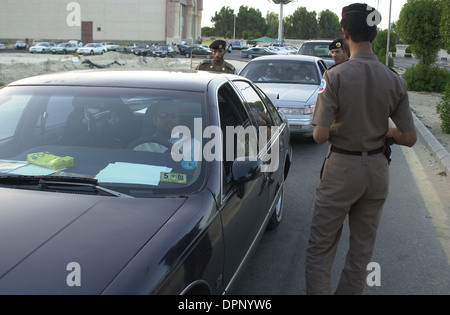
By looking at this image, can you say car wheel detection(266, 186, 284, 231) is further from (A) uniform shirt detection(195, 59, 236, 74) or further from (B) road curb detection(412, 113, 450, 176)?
(A) uniform shirt detection(195, 59, 236, 74)

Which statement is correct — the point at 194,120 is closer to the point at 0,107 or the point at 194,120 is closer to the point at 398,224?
the point at 0,107

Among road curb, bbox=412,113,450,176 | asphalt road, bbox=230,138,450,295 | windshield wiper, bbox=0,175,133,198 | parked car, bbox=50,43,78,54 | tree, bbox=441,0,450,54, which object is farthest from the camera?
parked car, bbox=50,43,78,54

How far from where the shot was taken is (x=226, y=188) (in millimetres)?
2744

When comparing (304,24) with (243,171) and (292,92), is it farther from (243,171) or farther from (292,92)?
(243,171)

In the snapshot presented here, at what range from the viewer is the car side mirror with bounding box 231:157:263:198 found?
277cm

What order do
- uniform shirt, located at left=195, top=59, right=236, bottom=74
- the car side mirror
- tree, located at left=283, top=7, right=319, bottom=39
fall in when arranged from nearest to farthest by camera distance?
the car side mirror < uniform shirt, located at left=195, top=59, right=236, bottom=74 < tree, located at left=283, top=7, right=319, bottom=39

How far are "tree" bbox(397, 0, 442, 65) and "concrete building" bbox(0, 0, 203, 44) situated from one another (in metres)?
64.2

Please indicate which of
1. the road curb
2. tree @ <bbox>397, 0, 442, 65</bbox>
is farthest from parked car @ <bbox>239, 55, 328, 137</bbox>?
tree @ <bbox>397, 0, 442, 65</bbox>

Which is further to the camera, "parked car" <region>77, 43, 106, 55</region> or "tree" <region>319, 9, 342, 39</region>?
"tree" <region>319, 9, 342, 39</region>

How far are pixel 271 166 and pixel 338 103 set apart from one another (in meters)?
1.20

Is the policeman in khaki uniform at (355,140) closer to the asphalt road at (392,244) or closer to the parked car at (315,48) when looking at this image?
the asphalt road at (392,244)
